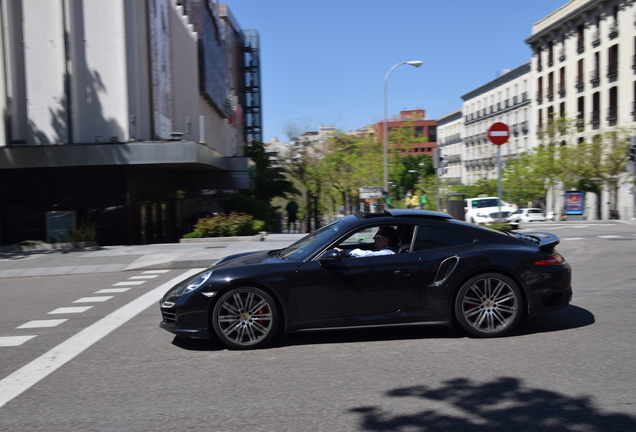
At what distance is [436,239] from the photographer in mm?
6004

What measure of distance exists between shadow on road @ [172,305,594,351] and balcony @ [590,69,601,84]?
48310 mm

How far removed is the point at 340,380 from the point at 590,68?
5274 centimetres

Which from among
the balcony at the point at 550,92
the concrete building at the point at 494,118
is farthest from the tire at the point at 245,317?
the concrete building at the point at 494,118

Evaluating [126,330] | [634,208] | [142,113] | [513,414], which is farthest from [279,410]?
[634,208]

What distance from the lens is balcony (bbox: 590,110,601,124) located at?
48.8 meters

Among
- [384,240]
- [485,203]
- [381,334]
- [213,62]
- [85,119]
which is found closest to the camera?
[384,240]

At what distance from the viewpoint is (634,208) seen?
44.2m

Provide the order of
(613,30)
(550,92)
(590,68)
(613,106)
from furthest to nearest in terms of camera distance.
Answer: (550,92)
(590,68)
(613,106)
(613,30)

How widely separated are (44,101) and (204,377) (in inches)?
770

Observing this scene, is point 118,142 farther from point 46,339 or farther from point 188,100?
point 46,339

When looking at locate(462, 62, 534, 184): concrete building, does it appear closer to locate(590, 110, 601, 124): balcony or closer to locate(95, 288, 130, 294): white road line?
locate(590, 110, 601, 124): balcony

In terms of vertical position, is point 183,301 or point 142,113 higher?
point 142,113

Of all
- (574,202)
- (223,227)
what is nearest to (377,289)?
(223,227)

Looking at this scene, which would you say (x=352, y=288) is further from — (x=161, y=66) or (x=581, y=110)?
(x=581, y=110)
